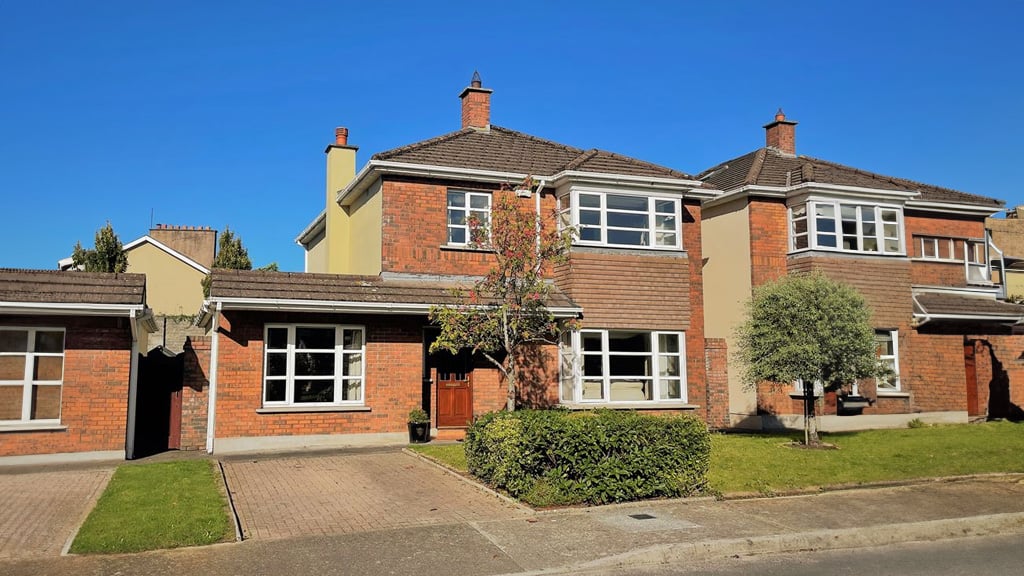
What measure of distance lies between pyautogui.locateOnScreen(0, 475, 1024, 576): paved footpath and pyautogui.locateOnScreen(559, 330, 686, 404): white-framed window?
7.82 meters

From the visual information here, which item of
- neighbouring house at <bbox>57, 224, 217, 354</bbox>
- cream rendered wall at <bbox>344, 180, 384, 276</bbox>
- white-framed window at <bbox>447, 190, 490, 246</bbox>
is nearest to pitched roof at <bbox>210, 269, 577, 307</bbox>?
cream rendered wall at <bbox>344, 180, 384, 276</bbox>

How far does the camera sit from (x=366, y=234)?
64.7 feet

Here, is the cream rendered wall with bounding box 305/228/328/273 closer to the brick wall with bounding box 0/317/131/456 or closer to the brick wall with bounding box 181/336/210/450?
the brick wall with bounding box 181/336/210/450

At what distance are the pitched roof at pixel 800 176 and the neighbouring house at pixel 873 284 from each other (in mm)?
74

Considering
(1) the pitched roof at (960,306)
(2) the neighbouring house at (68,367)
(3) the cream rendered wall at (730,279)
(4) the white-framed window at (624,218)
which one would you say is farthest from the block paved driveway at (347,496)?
(1) the pitched roof at (960,306)

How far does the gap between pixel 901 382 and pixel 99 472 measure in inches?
747

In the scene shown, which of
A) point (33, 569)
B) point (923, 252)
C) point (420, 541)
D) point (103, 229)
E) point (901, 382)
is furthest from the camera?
point (103, 229)

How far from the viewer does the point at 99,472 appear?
42.8 feet

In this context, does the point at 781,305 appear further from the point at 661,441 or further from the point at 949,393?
the point at 949,393

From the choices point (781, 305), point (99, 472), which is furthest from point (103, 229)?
point (781, 305)

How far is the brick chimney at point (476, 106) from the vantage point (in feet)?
71.1

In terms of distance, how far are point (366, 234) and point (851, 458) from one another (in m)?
11.9

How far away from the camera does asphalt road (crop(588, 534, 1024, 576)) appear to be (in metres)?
7.69

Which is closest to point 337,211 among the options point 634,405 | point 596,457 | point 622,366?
point 622,366
